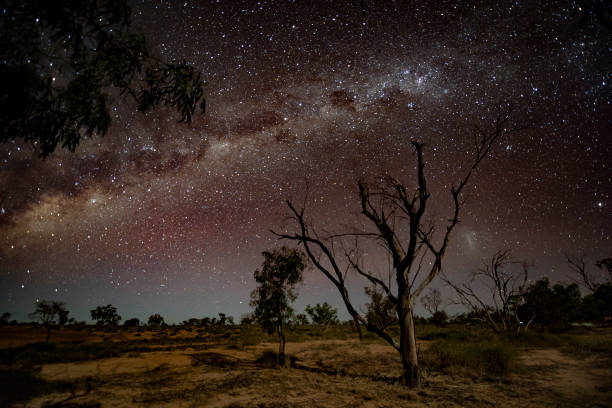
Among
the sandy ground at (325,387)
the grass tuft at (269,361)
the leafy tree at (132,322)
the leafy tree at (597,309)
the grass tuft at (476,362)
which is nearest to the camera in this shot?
the sandy ground at (325,387)

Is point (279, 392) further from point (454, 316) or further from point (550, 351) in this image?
point (454, 316)

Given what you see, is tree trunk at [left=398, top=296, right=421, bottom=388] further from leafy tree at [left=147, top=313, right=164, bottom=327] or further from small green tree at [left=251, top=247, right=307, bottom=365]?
leafy tree at [left=147, top=313, right=164, bottom=327]

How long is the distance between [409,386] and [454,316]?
48.0 meters

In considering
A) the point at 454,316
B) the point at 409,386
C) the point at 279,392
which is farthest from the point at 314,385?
the point at 454,316

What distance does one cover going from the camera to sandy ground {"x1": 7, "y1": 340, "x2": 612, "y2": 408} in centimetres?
779

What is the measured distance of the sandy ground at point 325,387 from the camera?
307 inches

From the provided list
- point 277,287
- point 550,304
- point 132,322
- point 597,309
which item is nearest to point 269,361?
point 277,287

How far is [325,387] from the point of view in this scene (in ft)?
32.2

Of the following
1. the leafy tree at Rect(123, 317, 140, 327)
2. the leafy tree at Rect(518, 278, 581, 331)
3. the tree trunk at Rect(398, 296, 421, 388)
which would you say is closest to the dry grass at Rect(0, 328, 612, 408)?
the tree trunk at Rect(398, 296, 421, 388)

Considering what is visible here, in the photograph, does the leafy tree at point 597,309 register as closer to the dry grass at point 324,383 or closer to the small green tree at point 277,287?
the dry grass at point 324,383

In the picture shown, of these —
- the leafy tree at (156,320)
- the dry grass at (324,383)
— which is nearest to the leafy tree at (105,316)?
the leafy tree at (156,320)

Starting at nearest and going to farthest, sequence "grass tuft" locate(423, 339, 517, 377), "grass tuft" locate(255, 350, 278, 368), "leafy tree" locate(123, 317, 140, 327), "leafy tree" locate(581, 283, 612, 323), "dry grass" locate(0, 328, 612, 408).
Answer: "dry grass" locate(0, 328, 612, 408), "grass tuft" locate(423, 339, 517, 377), "grass tuft" locate(255, 350, 278, 368), "leafy tree" locate(581, 283, 612, 323), "leafy tree" locate(123, 317, 140, 327)

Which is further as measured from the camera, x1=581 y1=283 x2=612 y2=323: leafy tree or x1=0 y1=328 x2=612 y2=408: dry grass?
x1=581 y1=283 x2=612 y2=323: leafy tree

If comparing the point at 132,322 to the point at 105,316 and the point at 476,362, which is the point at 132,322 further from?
the point at 476,362
